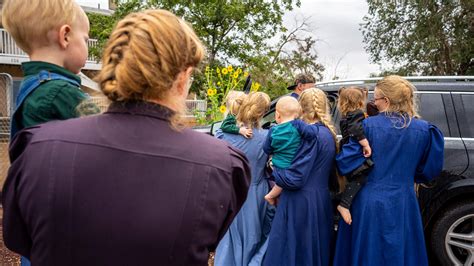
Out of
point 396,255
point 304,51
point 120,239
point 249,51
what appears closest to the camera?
point 120,239

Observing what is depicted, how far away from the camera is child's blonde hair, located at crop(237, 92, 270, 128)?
4.24m

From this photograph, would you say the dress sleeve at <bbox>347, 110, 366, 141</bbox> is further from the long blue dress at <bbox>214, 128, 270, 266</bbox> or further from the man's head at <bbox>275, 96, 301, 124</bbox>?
the long blue dress at <bbox>214, 128, 270, 266</bbox>

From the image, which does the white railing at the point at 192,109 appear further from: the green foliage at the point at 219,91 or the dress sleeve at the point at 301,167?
the dress sleeve at the point at 301,167

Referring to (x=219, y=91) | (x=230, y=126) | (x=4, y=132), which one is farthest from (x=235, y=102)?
(x=219, y=91)

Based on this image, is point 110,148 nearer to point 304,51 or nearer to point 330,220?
point 330,220

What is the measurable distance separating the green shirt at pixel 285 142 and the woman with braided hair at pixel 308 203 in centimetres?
5

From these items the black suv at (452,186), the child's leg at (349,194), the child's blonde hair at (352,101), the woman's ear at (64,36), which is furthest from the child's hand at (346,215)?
the woman's ear at (64,36)

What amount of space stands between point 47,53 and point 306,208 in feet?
8.51

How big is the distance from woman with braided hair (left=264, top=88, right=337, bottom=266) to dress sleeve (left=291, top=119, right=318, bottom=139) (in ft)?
0.04

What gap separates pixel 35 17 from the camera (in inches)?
61.4

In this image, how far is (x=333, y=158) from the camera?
12.3 ft

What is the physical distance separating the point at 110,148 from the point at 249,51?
19.6 m

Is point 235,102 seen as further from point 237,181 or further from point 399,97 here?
point 237,181

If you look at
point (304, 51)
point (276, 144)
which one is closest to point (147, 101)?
point (276, 144)
